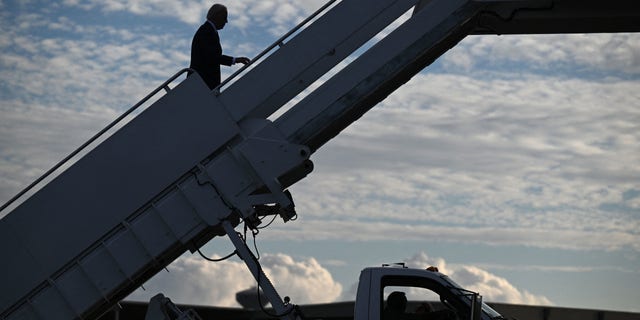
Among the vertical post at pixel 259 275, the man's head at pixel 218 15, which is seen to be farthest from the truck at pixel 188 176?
the man's head at pixel 218 15

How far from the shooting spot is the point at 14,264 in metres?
13.0

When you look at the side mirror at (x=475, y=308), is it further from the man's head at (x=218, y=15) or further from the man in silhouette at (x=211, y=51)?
the man's head at (x=218, y=15)

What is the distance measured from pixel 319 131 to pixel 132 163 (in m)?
2.59

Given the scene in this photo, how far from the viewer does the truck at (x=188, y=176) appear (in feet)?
42.6

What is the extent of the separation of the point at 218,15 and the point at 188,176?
2628mm

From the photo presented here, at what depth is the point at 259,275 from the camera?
12.9m

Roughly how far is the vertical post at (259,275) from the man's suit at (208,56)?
7.43ft

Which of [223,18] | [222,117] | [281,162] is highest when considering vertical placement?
[223,18]

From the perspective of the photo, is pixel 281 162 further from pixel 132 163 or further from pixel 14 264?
pixel 14 264

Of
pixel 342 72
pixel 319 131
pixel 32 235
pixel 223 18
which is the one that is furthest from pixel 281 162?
pixel 32 235

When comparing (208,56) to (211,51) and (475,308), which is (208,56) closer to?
(211,51)

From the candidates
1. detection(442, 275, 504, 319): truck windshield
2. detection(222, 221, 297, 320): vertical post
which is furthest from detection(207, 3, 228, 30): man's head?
detection(442, 275, 504, 319): truck windshield

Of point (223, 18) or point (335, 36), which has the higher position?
point (223, 18)

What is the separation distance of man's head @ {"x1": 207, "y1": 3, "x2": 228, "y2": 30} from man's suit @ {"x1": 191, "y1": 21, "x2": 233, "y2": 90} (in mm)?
130
